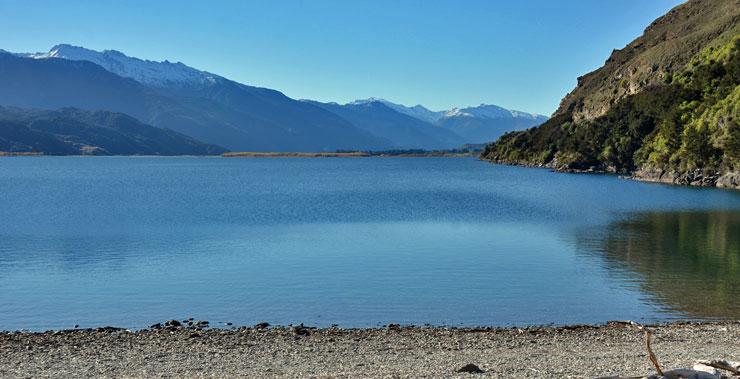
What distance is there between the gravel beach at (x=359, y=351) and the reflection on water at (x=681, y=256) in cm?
505

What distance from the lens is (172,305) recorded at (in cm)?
2822

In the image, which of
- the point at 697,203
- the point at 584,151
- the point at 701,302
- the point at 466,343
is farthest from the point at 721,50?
the point at 466,343

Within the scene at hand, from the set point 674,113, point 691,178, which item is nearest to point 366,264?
point 691,178

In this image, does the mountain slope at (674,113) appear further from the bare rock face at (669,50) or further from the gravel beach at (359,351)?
the gravel beach at (359,351)

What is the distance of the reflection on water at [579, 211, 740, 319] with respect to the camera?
29.1m

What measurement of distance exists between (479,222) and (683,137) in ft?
243

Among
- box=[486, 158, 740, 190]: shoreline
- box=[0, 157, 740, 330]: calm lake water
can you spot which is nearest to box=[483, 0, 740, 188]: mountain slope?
box=[486, 158, 740, 190]: shoreline

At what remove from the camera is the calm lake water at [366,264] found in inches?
1072

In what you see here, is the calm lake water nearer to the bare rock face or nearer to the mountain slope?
the mountain slope

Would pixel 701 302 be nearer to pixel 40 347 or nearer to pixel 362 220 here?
pixel 40 347

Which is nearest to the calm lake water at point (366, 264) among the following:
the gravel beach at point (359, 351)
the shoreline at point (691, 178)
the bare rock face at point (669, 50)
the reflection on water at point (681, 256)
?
the reflection on water at point (681, 256)

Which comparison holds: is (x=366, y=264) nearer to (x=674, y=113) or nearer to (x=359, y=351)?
(x=359, y=351)

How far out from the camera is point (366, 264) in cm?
3722

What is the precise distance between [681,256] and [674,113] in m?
95.4
